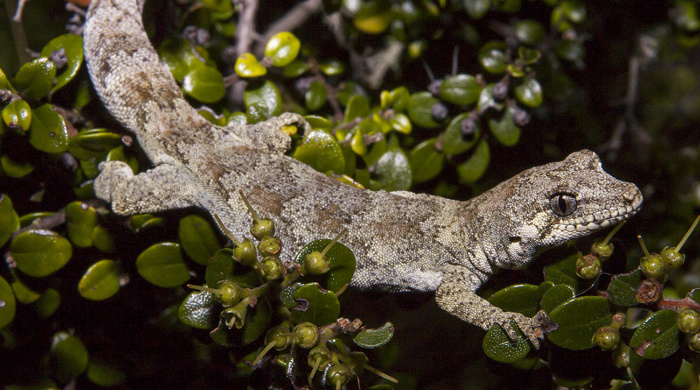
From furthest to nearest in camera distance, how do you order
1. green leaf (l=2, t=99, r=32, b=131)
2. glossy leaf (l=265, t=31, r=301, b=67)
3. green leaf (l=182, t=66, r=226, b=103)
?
1. glossy leaf (l=265, t=31, r=301, b=67)
2. green leaf (l=182, t=66, r=226, b=103)
3. green leaf (l=2, t=99, r=32, b=131)

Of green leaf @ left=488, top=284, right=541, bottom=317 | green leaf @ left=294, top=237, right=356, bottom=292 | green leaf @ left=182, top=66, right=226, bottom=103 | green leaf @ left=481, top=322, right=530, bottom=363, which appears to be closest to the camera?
green leaf @ left=481, top=322, right=530, bottom=363

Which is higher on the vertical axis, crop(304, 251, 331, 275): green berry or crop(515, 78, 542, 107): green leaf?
crop(515, 78, 542, 107): green leaf

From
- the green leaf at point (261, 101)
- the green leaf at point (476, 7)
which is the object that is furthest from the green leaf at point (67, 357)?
the green leaf at point (476, 7)

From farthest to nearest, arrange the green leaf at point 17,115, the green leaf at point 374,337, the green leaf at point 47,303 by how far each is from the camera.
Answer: the green leaf at point 47,303 → the green leaf at point 17,115 → the green leaf at point 374,337

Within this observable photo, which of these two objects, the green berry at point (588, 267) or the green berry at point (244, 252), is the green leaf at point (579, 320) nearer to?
the green berry at point (588, 267)

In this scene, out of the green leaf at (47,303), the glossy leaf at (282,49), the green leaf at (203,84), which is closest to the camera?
the green leaf at (47,303)

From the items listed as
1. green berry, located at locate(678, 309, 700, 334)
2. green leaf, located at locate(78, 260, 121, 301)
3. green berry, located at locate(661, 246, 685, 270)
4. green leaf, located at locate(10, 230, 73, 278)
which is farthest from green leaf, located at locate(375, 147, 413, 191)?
green leaf, located at locate(10, 230, 73, 278)

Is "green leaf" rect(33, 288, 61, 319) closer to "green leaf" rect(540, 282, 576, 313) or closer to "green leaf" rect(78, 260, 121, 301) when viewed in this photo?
"green leaf" rect(78, 260, 121, 301)
